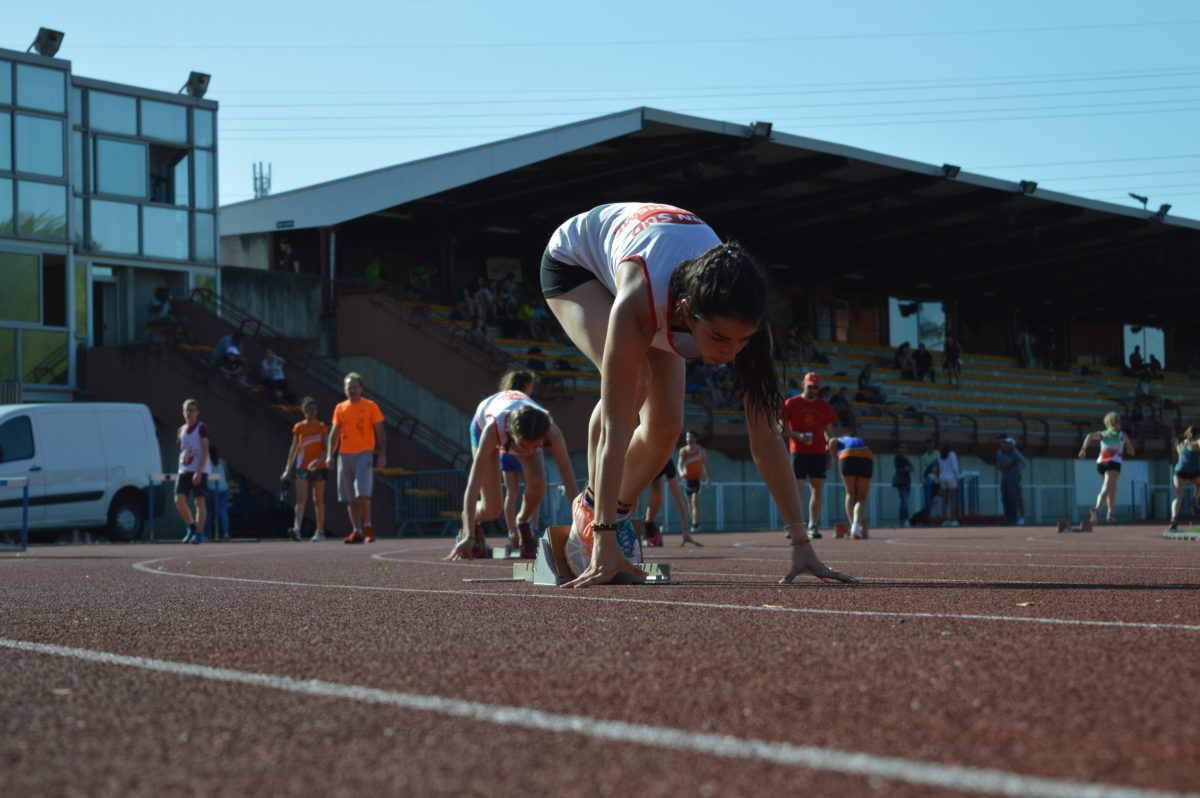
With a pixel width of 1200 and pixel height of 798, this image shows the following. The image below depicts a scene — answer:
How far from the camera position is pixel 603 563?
666cm

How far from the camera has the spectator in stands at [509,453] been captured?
10758 mm

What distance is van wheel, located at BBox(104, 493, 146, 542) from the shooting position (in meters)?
23.1

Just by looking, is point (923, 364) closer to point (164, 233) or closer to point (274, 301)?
point (274, 301)

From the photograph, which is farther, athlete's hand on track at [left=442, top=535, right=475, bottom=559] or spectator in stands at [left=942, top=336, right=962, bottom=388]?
spectator in stands at [left=942, top=336, right=962, bottom=388]

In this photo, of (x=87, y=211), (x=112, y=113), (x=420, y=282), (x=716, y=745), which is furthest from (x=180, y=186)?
(x=716, y=745)

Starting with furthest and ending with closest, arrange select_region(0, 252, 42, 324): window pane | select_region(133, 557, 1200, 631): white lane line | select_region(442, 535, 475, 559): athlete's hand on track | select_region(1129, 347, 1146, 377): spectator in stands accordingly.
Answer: select_region(1129, 347, 1146, 377): spectator in stands < select_region(0, 252, 42, 324): window pane < select_region(442, 535, 475, 559): athlete's hand on track < select_region(133, 557, 1200, 631): white lane line

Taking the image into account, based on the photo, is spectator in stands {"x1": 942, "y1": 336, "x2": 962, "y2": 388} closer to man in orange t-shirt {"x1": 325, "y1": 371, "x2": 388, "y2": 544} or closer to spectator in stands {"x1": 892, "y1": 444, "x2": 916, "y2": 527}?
spectator in stands {"x1": 892, "y1": 444, "x2": 916, "y2": 527}

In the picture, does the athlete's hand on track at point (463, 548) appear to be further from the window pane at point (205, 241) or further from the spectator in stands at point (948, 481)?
the window pane at point (205, 241)

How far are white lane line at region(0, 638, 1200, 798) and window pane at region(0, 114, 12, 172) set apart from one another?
28.7 metres

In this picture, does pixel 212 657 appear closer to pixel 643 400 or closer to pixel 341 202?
pixel 643 400

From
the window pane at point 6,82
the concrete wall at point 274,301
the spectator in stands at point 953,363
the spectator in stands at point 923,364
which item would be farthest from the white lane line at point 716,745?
the spectator in stands at point 953,363

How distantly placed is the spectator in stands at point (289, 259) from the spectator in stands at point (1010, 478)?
16.6 meters

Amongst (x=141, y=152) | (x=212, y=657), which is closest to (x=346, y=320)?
(x=141, y=152)

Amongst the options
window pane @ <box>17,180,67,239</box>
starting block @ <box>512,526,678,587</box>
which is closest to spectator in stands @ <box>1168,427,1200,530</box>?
starting block @ <box>512,526,678,587</box>
